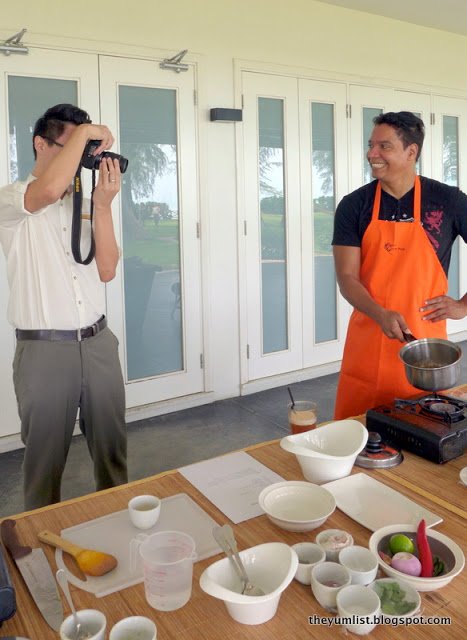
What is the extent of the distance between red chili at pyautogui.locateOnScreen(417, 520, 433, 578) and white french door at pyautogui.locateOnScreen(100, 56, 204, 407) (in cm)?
298

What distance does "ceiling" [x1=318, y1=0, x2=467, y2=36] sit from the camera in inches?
181

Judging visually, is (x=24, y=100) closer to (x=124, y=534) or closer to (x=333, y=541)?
(x=124, y=534)

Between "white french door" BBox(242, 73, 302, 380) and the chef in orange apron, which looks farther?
"white french door" BBox(242, 73, 302, 380)

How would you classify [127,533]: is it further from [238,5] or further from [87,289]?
[238,5]

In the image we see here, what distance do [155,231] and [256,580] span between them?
10.4ft

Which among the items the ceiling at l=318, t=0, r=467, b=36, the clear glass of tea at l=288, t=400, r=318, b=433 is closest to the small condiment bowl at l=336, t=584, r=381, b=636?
the clear glass of tea at l=288, t=400, r=318, b=433

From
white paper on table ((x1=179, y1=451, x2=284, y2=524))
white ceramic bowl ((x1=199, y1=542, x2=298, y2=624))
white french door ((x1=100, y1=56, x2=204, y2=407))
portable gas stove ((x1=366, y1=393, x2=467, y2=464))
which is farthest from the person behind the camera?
white french door ((x1=100, y1=56, x2=204, y2=407))

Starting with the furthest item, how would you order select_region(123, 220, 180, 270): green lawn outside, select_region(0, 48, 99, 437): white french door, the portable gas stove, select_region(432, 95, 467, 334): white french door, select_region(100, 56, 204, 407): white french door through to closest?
select_region(432, 95, 467, 334): white french door → select_region(123, 220, 180, 270): green lawn outside → select_region(100, 56, 204, 407): white french door → select_region(0, 48, 99, 437): white french door → the portable gas stove

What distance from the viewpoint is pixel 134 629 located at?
0.90 m

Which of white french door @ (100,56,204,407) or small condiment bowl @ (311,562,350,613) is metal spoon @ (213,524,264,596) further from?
white french door @ (100,56,204,407)

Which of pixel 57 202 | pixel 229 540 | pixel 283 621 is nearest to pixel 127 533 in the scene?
pixel 229 540

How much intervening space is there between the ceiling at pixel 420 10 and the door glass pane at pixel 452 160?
850mm

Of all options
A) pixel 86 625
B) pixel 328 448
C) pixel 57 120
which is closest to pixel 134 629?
pixel 86 625

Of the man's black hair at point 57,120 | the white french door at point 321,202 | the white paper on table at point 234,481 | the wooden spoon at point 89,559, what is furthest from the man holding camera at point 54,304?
the white french door at point 321,202
